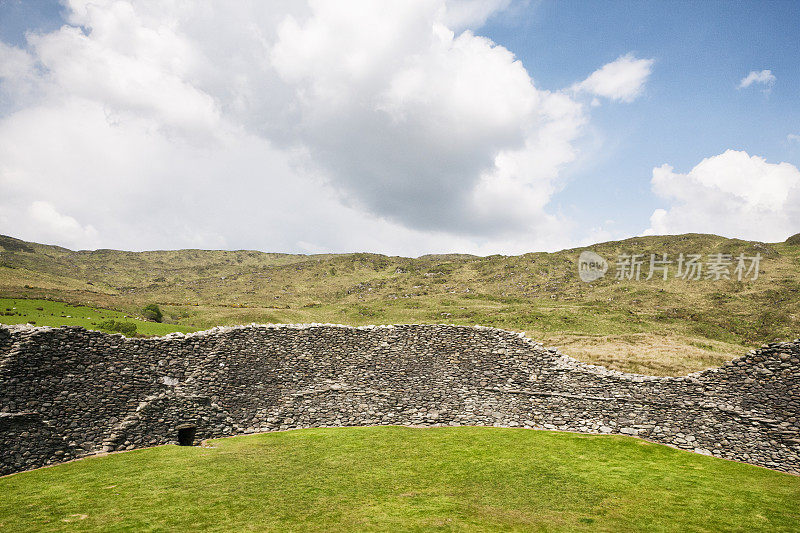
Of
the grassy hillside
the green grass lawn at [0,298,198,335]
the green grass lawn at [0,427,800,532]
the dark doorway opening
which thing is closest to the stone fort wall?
the dark doorway opening

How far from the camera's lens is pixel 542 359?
24531mm

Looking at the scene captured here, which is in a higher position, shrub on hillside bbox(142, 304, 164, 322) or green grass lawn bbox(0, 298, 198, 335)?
green grass lawn bbox(0, 298, 198, 335)

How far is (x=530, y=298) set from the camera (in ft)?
229

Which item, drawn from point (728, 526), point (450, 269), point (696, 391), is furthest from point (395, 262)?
point (728, 526)

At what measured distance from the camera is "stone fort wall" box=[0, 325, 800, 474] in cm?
1731

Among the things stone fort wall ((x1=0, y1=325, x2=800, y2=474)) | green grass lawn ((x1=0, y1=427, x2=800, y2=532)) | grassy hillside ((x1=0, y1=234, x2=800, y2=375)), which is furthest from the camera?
grassy hillside ((x1=0, y1=234, x2=800, y2=375))

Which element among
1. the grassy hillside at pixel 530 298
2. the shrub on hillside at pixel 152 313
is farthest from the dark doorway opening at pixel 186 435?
the shrub on hillside at pixel 152 313

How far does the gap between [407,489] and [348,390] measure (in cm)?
1143

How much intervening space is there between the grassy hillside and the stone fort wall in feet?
26.0

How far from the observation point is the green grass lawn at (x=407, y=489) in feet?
34.4

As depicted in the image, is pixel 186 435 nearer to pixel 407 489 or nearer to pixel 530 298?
pixel 407 489

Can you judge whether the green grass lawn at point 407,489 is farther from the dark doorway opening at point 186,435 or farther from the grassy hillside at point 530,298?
the grassy hillside at point 530,298

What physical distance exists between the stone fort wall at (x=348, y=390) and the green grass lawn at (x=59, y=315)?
9233 mm

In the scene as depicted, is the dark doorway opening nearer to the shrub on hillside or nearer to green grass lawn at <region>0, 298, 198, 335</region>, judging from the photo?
green grass lawn at <region>0, 298, 198, 335</region>
